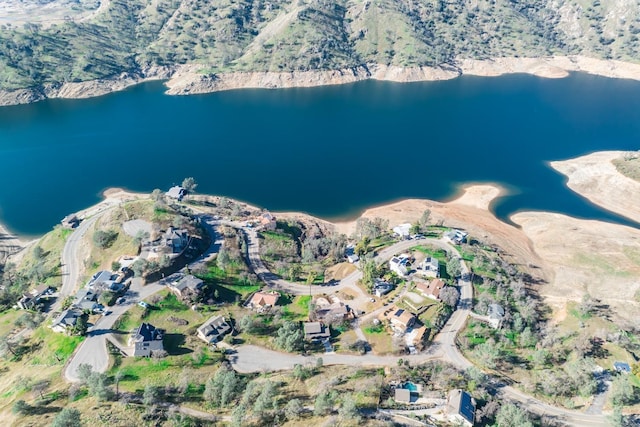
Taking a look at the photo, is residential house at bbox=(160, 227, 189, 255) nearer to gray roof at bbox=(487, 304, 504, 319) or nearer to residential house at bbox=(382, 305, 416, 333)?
residential house at bbox=(382, 305, 416, 333)

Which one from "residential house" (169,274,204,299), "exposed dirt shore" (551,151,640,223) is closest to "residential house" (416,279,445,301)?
"residential house" (169,274,204,299)

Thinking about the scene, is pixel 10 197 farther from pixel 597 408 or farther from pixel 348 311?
pixel 597 408

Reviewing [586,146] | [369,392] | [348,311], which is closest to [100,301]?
[348,311]

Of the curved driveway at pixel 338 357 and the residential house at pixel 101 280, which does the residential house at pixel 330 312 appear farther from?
the residential house at pixel 101 280

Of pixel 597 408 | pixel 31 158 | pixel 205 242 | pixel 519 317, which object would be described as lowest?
pixel 597 408

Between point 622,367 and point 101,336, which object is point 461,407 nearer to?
point 622,367

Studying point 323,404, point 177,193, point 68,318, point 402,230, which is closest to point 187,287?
point 68,318

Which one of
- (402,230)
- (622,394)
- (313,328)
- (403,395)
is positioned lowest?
(403,395)
